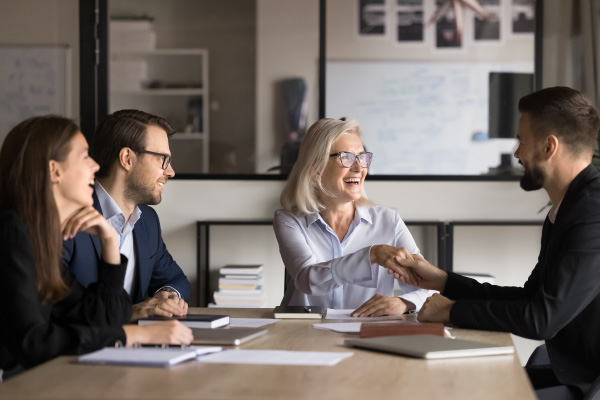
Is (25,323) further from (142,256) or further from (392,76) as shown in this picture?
(392,76)

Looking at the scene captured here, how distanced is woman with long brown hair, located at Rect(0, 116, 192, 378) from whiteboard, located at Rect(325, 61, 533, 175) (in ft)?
10.1

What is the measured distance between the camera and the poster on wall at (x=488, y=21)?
5.30 meters

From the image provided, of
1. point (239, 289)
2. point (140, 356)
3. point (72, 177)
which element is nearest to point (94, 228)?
point (72, 177)

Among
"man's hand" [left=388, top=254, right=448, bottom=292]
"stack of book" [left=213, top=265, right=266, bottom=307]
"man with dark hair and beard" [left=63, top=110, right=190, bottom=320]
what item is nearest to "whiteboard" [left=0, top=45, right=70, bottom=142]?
"stack of book" [left=213, top=265, right=266, bottom=307]

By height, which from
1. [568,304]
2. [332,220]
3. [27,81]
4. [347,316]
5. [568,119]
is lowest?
[347,316]

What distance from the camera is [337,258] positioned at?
298 centimetres

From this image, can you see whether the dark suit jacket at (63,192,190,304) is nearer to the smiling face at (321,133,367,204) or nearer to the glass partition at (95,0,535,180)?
the smiling face at (321,133,367,204)

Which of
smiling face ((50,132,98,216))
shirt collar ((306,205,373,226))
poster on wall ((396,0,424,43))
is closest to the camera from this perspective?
smiling face ((50,132,98,216))

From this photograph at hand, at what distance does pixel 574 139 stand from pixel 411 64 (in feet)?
9.16

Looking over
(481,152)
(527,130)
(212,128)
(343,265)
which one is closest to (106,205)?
(343,265)

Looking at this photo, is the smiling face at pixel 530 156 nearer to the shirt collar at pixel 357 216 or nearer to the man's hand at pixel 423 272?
the man's hand at pixel 423 272

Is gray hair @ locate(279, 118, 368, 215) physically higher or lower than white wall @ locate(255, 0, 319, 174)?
lower

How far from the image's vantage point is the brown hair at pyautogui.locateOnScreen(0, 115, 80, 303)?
81.8 inches

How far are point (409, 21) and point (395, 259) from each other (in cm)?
282
